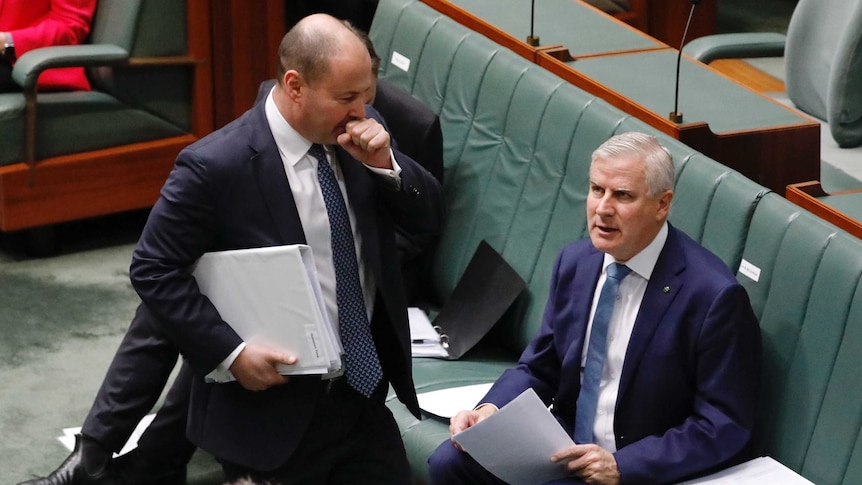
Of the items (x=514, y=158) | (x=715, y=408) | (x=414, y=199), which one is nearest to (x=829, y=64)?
(x=514, y=158)

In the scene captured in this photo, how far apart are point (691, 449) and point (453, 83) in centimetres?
165

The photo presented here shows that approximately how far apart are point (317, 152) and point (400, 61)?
1.61 meters

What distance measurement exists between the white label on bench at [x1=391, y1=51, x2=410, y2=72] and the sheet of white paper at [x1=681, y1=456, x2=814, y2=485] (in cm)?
190

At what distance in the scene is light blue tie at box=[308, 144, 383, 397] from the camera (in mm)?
2764

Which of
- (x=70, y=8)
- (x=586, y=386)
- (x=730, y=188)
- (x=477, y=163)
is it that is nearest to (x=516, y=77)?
(x=477, y=163)

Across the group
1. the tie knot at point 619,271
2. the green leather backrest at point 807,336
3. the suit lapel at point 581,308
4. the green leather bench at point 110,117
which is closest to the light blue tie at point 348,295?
the suit lapel at point 581,308

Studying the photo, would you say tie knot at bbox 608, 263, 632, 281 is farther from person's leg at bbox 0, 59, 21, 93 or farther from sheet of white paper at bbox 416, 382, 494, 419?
person's leg at bbox 0, 59, 21, 93

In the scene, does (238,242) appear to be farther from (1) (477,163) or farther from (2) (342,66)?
(1) (477,163)

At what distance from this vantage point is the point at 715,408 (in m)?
2.76

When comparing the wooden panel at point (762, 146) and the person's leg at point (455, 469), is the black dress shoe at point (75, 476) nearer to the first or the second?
the person's leg at point (455, 469)

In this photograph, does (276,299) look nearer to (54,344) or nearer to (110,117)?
(54,344)

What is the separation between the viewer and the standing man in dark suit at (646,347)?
2.76m

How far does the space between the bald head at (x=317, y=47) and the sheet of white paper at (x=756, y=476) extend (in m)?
1.11

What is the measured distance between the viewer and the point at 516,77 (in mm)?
3832
